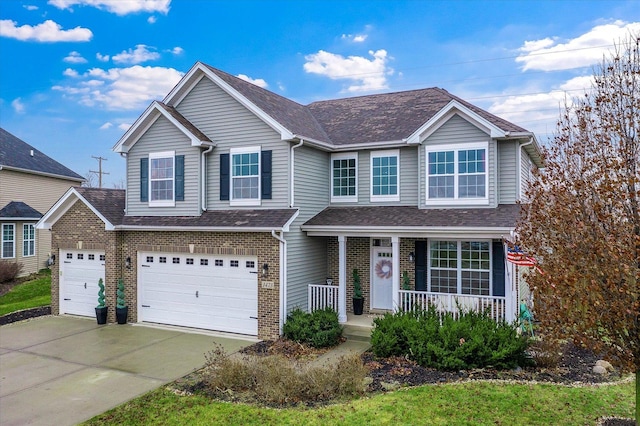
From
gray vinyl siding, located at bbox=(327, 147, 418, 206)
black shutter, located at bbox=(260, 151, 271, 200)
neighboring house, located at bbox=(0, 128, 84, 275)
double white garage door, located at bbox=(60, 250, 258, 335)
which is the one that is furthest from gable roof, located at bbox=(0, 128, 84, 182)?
gray vinyl siding, located at bbox=(327, 147, 418, 206)

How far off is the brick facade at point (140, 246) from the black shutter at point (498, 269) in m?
6.02

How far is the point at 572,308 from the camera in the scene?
5.70m

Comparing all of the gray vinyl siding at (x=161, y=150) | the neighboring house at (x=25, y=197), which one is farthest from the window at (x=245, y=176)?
the neighboring house at (x=25, y=197)

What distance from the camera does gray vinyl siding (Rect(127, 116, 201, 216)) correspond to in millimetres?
14156

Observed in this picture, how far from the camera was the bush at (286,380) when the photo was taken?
7996mm

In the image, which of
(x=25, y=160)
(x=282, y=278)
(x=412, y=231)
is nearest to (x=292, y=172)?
(x=282, y=278)

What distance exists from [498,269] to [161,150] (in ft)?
36.0

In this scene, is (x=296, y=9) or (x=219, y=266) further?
(x=296, y=9)

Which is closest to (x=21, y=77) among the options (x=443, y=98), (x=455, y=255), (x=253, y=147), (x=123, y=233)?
(x=123, y=233)

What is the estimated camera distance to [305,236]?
13.7 m

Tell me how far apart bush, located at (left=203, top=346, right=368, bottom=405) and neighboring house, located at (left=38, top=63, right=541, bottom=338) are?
3.61m

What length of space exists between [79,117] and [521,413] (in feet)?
131

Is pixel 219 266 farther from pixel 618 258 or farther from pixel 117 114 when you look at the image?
pixel 117 114

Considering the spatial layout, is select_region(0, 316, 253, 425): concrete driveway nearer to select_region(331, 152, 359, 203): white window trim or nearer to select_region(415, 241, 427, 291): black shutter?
select_region(415, 241, 427, 291): black shutter
